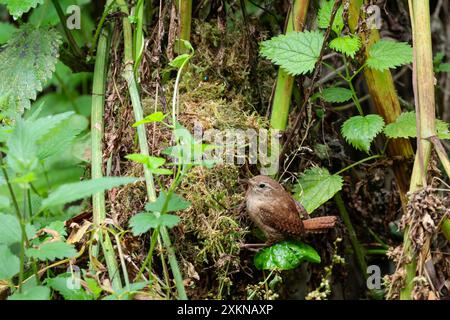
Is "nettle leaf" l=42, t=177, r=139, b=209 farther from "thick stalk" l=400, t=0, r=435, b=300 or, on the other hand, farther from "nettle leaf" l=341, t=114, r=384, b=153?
"nettle leaf" l=341, t=114, r=384, b=153

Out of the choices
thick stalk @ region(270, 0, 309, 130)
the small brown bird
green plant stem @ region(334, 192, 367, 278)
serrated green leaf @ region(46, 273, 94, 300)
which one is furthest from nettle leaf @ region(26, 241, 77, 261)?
green plant stem @ region(334, 192, 367, 278)

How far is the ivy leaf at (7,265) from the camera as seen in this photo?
6.16ft

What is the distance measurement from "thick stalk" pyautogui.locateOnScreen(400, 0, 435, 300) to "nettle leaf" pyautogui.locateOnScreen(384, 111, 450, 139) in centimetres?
24

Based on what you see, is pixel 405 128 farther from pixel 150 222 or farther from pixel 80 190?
pixel 80 190

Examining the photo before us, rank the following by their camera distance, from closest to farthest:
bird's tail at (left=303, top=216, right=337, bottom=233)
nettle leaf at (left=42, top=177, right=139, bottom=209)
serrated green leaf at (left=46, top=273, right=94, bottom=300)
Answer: nettle leaf at (left=42, top=177, right=139, bottom=209)
serrated green leaf at (left=46, top=273, right=94, bottom=300)
bird's tail at (left=303, top=216, right=337, bottom=233)

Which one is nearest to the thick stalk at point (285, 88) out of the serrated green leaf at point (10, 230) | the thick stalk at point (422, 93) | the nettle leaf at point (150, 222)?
the thick stalk at point (422, 93)

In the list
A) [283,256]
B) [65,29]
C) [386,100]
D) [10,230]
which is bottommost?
[283,256]

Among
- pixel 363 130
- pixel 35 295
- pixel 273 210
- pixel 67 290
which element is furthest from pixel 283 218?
pixel 35 295

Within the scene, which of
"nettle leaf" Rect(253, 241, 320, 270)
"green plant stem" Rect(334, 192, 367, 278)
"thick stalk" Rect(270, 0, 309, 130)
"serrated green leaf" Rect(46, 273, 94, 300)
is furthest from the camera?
"green plant stem" Rect(334, 192, 367, 278)

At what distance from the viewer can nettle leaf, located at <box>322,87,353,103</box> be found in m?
2.54

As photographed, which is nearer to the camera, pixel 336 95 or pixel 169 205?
pixel 169 205

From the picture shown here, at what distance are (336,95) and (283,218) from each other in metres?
0.55

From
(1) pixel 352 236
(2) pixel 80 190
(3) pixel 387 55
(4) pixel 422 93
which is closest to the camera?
(2) pixel 80 190

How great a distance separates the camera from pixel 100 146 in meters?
2.43
